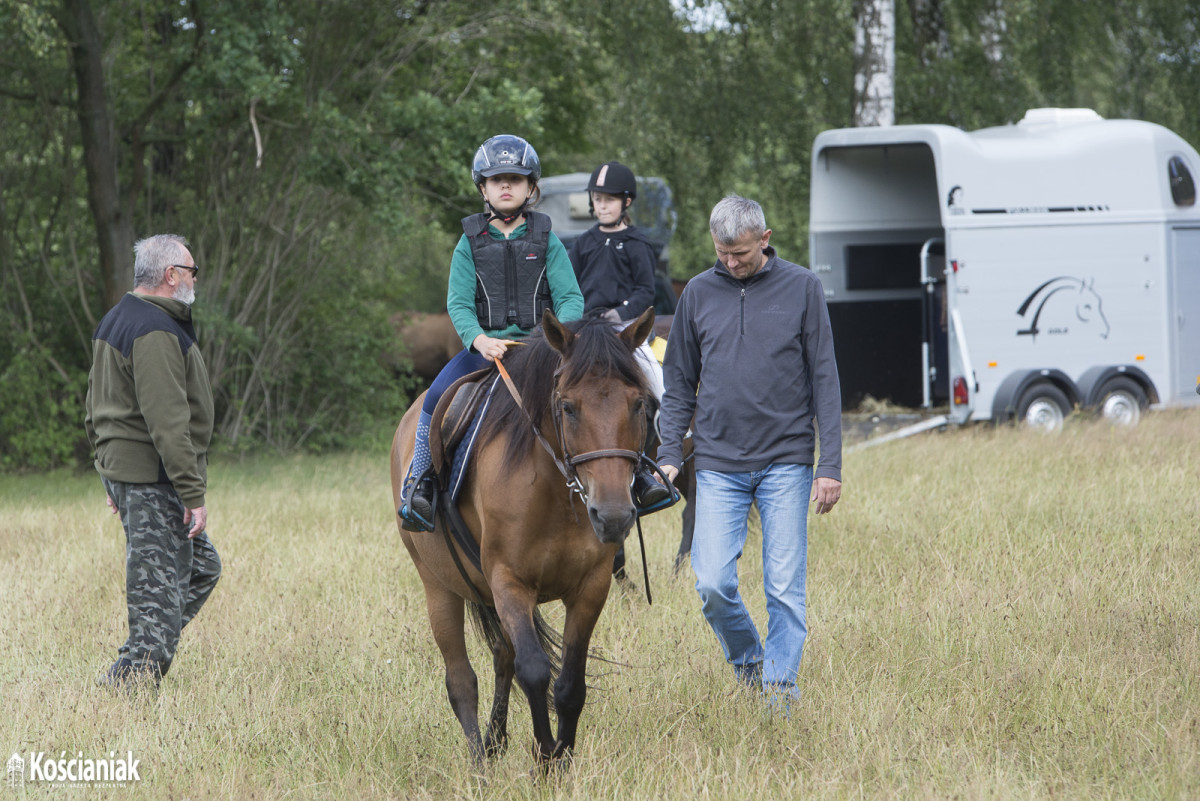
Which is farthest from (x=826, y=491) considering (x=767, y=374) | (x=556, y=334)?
(x=556, y=334)

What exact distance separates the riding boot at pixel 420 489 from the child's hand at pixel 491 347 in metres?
0.45

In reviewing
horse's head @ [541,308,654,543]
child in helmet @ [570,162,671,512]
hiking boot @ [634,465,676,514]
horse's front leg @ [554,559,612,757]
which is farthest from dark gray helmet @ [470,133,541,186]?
child in helmet @ [570,162,671,512]

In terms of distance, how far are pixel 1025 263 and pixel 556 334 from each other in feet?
31.1

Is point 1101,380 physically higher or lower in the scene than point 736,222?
lower

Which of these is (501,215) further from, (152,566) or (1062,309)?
(1062,309)

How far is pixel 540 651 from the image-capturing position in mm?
3996

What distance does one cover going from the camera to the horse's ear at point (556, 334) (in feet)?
12.9

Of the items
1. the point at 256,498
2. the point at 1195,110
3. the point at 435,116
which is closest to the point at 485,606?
the point at 256,498

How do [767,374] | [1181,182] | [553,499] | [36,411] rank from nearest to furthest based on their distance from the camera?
[553,499], [767,374], [1181,182], [36,411]

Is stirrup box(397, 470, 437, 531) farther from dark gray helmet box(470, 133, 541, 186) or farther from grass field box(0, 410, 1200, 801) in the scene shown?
dark gray helmet box(470, 133, 541, 186)

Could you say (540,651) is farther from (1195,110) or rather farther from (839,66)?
(1195,110)

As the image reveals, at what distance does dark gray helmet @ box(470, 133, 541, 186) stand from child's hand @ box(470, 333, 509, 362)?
0.72 meters

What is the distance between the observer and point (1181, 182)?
1293 cm

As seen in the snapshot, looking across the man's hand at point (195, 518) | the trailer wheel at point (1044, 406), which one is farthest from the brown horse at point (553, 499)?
the trailer wheel at point (1044, 406)
